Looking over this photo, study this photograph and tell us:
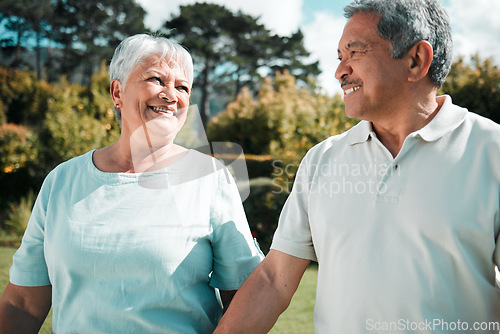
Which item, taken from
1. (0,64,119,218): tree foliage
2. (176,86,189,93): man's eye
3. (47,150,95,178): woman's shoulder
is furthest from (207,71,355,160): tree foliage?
(47,150,95,178): woman's shoulder

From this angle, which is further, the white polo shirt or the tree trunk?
the tree trunk

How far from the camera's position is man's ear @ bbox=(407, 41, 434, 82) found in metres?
1.67

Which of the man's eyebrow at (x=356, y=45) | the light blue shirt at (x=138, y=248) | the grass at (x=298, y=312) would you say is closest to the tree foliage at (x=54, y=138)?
the grass at (x=298, y=312)

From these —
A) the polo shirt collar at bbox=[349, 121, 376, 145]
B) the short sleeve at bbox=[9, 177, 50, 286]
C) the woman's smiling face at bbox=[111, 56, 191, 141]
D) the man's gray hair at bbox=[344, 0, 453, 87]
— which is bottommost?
the short sleeve at bbox=[9, 177, 50, 286]

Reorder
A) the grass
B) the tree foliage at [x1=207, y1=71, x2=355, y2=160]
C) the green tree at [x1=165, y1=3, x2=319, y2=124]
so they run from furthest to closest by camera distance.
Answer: the green tree at [x1=165, y1=3, x2=319, y2=124], the tree foliage at [x1=207, y1=71, x2=355, y2=160], the grass

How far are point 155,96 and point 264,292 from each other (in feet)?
2.93

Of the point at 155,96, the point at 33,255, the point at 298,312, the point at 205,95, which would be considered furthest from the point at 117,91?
the point at 205,95

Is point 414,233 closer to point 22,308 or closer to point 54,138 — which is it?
point 22,308

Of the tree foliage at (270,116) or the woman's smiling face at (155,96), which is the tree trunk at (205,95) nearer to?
the tree foliage at (270,116)

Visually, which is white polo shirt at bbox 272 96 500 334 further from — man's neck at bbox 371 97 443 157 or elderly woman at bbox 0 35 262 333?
elderly woman at bbox 0 35 262 333

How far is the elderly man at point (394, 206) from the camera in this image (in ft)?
4.94

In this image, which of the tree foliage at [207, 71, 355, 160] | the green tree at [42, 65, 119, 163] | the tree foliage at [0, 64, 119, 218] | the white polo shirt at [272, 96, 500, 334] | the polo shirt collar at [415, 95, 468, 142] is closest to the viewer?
the white polo shirt at [272, 96, 500, 334]

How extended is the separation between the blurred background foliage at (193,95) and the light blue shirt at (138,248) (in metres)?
0.75

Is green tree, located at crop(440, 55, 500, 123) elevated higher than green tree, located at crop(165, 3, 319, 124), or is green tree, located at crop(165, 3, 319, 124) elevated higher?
green tree, located at crop(165, 3, 319, 124)
